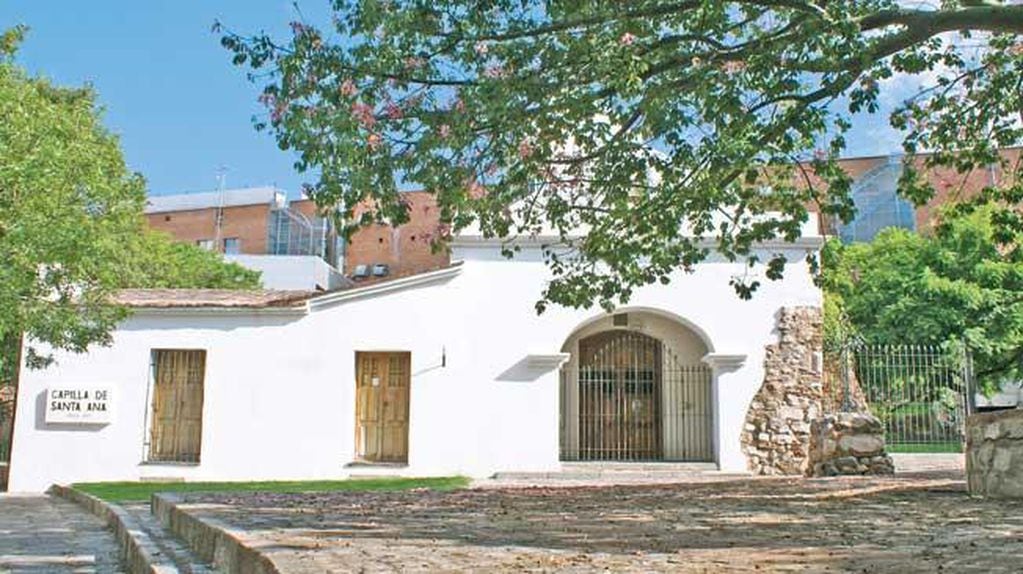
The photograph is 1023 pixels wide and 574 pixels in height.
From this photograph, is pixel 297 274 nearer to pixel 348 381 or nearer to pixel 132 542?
pixel 348 381

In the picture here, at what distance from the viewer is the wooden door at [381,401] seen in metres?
16.8

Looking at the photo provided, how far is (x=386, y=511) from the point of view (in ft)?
24.0

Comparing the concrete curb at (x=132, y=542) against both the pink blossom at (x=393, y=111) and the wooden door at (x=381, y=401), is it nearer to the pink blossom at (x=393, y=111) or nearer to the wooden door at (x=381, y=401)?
the pink blossom at (x=393, y=111)

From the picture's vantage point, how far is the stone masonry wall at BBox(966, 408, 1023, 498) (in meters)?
7.72

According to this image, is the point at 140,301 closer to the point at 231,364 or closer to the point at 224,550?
the point at 231,364

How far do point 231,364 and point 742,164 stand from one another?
1110 cm

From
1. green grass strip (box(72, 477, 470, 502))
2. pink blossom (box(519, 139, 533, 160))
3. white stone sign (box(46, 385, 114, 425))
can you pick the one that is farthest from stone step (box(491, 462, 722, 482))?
pink blossom (box(519, 139, 533, 160))

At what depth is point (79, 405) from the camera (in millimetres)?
16391

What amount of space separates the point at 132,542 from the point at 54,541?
1.96 metres

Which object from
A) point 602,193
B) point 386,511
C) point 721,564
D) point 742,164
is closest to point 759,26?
point 742,164

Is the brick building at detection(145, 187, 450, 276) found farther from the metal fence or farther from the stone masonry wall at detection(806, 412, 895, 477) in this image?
the stone masonry wall at detection(806, 412, 895, 477)

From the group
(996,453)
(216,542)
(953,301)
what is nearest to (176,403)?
(216,542)

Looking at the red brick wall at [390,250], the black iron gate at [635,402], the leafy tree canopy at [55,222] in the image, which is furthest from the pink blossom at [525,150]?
the red brick wall at [390,250]

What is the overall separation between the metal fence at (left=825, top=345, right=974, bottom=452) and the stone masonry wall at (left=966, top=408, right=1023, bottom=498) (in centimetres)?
744
